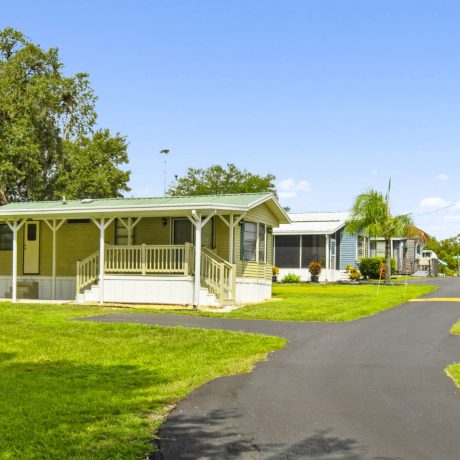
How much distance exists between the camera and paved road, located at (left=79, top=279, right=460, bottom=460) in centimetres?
574

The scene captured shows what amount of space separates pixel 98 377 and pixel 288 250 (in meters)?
29.5

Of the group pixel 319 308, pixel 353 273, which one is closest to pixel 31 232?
pixel 319 308

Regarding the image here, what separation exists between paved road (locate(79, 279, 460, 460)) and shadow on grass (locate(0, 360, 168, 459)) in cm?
43

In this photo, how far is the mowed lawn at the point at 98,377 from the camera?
19.5 feet

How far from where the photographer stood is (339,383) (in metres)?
8.72

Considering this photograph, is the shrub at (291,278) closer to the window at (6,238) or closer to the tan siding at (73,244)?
the tan siding at (73,244)

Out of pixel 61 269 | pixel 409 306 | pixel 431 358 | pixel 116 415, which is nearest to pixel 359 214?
pixel 409 306

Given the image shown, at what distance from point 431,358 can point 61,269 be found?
1634 centimetres

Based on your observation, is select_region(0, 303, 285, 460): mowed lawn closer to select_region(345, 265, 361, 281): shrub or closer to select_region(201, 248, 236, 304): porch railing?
select_region(201, 248, 236, 304): porch railing

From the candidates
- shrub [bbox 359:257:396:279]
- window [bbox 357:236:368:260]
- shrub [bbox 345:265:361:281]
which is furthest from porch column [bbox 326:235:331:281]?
window [bbox 357:236:368:260]

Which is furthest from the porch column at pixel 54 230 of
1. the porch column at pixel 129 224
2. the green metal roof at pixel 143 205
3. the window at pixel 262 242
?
the window at pixel 262 242

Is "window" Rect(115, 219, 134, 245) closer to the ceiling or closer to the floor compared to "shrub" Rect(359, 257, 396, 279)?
closer to the ceiling

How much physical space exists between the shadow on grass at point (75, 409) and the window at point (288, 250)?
28285 millimetres

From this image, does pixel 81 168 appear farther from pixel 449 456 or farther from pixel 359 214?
pixel 449 456
